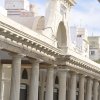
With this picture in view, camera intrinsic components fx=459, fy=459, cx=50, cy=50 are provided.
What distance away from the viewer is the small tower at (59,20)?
46531 millimetres

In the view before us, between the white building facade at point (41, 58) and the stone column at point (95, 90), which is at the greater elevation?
the white building facade at point (41, 58)

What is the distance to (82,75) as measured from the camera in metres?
52.7

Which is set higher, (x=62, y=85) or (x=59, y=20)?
(x=59, y=20)

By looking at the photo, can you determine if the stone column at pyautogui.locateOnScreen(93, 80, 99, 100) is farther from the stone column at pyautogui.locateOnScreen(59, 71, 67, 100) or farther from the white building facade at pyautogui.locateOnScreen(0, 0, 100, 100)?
the stone column at pyautogui.locateOnScreen(59, 71, 67, 100)

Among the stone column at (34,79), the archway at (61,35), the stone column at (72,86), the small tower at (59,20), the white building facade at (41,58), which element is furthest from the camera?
the archway at (61,35)

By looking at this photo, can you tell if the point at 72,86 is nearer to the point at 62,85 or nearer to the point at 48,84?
the point at 62,85

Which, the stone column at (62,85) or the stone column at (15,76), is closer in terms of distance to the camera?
the stone column at (15,76)

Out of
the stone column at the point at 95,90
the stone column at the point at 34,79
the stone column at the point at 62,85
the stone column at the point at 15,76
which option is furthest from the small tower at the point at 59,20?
the stone column at the point at 95,90

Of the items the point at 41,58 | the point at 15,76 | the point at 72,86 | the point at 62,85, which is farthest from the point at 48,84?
the point at 15,76

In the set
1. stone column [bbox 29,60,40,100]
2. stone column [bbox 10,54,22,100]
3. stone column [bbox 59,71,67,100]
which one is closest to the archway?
stone column [bbox 59,71,67,100]

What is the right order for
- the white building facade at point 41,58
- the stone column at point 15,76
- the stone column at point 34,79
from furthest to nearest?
the stone column at point 34,79
the stone column at point 15,76
the white building facade at point 41,58

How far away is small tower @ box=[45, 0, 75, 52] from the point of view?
46531 millimetres

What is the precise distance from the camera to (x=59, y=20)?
4856 cm

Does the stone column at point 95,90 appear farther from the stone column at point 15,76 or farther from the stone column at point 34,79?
the stone column at point 15,76
